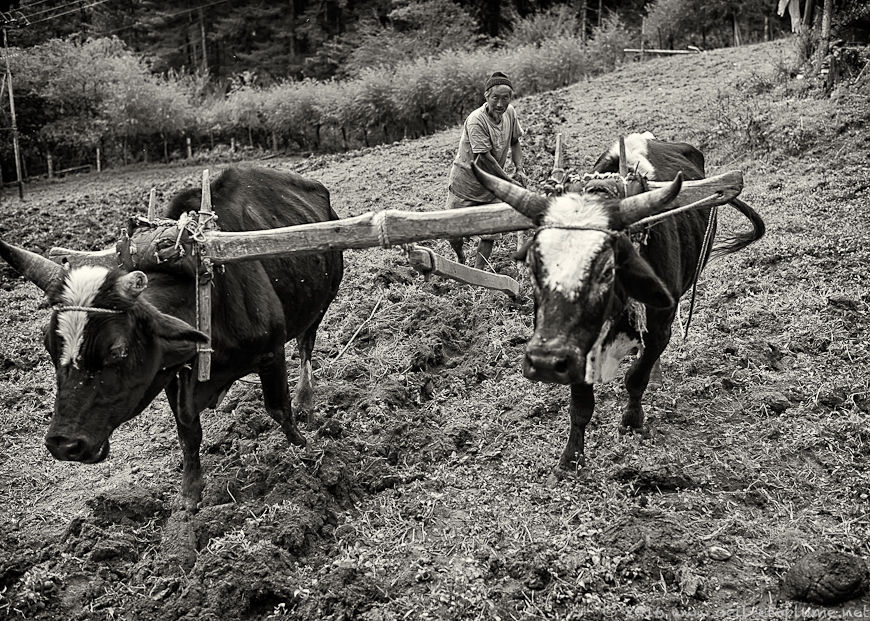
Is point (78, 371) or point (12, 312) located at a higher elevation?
point (78, 371)

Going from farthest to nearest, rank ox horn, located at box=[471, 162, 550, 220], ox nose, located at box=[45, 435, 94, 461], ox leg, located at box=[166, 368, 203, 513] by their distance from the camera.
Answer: ox leg, located at box=[166, 368, 203, 513], ox horn, located at box=[471, 162, 550, 220], ox nose, located at box=[45, 435, 94, 461]

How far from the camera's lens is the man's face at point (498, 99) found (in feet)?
22.8

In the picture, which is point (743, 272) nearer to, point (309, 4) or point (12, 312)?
point (12, 312)

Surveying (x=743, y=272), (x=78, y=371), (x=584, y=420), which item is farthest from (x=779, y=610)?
(x=743, y=272)

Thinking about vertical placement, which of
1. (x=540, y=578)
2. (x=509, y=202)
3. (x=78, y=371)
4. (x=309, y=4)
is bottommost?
(x=540, y=578)

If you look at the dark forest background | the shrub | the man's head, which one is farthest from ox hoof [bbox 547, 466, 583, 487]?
the dark forest background

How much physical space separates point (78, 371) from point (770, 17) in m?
34.2

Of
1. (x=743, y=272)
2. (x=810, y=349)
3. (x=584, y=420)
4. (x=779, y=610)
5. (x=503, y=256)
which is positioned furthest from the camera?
(x=503, y=256)

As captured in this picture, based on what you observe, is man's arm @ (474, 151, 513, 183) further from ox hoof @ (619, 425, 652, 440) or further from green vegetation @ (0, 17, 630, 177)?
green vegetation @ (0, 17, 630, 177)

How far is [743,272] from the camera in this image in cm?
747

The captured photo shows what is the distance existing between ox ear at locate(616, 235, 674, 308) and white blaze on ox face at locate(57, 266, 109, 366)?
8.50 ft

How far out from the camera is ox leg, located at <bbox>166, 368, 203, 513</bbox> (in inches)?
165

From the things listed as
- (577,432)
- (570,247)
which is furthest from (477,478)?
(570,247)

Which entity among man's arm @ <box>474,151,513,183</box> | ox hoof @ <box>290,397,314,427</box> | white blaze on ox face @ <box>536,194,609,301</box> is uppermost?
white blaze on ox face @ <box>536,194,609,301</box>
